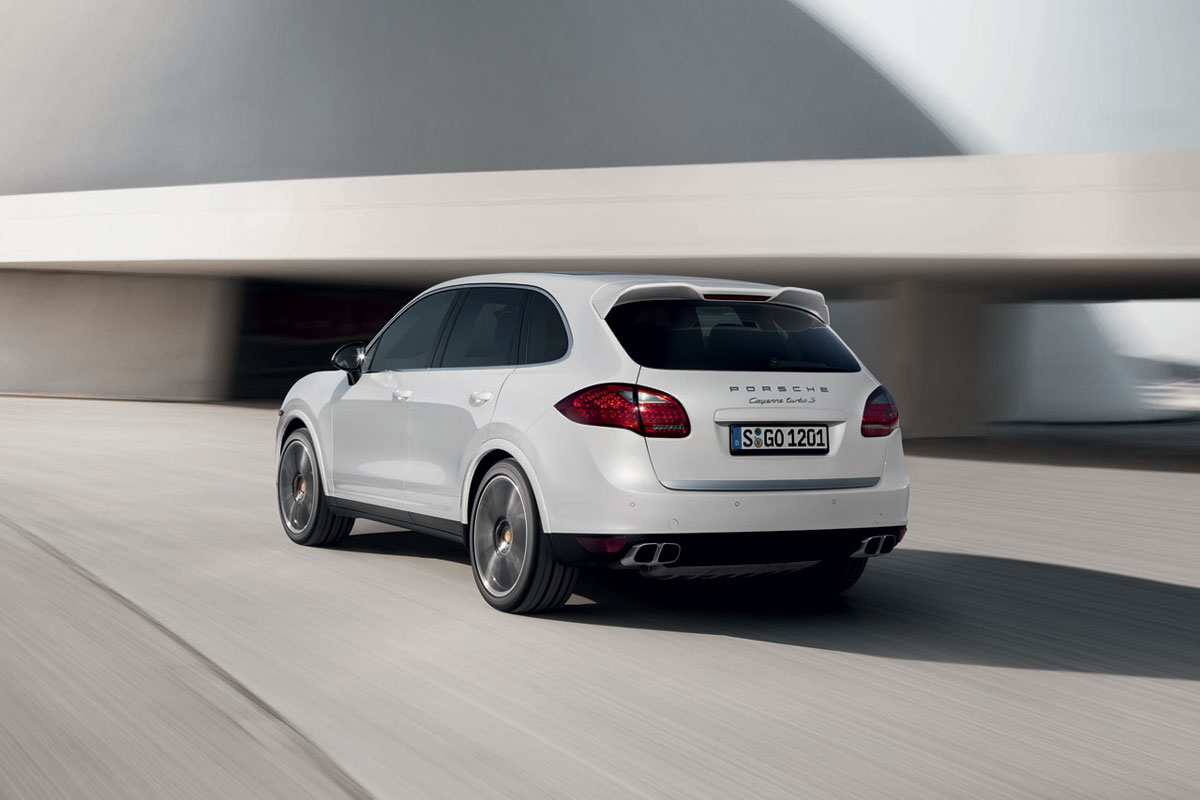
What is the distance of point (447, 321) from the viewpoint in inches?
279

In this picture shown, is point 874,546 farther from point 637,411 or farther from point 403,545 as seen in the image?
point 403,545

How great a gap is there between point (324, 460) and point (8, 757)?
4.05 metres

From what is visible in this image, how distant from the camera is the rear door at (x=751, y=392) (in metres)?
5.55

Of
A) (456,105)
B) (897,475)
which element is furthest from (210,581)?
(456,105)

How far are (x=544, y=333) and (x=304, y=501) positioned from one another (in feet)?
8.90

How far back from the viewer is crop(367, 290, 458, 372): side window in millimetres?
7242

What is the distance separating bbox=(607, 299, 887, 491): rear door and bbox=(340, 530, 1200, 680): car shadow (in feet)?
2.39

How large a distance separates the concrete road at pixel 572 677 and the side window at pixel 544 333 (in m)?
1.21

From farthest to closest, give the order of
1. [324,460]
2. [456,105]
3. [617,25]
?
1. [617,25]
2. [456,105]
3. [324,460]

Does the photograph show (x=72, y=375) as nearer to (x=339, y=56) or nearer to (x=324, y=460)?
(x=339, y=56)

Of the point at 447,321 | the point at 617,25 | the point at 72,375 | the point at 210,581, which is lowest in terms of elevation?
the point at 72,375

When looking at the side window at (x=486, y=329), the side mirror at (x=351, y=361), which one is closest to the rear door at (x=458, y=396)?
the side window at (x=486, y=329)

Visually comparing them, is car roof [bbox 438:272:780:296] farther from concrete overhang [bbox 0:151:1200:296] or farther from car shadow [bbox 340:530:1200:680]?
concrete overhang [bbox 0:151:1200:296]

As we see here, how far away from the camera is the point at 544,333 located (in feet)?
20.4
